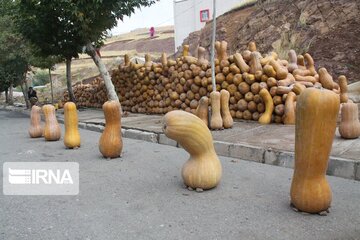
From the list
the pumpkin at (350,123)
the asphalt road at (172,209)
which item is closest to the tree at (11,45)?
the asphalt road at (172,209)

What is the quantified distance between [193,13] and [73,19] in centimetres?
2190

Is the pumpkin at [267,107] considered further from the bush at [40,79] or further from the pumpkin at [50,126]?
the bush at [40,79]

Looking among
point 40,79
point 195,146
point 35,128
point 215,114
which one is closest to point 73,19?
point 35,128

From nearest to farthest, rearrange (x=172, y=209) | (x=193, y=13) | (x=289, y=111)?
(x=172, y=209) < (x=289, y=111) < (x=193, y=13)

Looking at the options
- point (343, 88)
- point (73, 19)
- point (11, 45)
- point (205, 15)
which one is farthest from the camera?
point (205, 15)

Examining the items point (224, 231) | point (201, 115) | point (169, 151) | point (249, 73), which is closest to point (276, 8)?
point (249, 73)

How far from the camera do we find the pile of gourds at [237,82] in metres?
7.46

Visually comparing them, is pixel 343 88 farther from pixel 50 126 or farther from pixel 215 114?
pixel 50 126

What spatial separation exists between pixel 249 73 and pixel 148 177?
15.2ft

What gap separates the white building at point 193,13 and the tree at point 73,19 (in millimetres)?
19005

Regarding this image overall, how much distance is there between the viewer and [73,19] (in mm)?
11172

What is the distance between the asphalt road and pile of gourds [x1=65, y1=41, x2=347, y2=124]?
2945mm

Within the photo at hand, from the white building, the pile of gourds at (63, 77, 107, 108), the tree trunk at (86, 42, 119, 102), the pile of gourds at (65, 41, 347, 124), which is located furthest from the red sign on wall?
the tree trunk at (86, 42, 119, 102)

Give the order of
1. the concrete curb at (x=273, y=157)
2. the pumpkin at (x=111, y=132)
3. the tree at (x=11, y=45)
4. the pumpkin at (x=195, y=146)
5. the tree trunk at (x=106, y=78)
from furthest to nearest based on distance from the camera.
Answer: the tree at (x=11, y=45), the tree trunk at (x=106, y=78), the pumpkin at (x=111, y=132), the concrete curb at (x=273, y=157), the pumpkin at (x=195, y=146)
